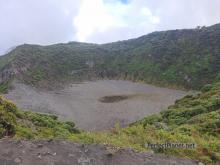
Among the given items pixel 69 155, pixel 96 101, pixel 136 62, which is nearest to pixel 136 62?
pixel 136 62

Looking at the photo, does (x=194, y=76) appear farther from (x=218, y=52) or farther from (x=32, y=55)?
(x=32, y=55)

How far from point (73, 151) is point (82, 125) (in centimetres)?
4141

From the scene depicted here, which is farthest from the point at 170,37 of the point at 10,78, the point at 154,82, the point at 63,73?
the point at 10,78

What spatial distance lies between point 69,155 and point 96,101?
66.2m

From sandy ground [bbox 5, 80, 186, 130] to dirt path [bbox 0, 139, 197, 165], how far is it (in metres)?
36.9

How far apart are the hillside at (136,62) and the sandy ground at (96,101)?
6266 mm

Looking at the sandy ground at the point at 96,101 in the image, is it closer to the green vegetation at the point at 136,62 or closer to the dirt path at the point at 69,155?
the green vegetation at the point at 136,62

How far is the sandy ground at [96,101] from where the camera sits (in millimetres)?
56419

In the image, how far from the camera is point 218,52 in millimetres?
97938

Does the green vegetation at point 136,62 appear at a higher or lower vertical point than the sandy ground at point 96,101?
higher

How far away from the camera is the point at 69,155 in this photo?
972 cm

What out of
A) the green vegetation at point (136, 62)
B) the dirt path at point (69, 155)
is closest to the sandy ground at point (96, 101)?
the green vegetation at point (136, 62)

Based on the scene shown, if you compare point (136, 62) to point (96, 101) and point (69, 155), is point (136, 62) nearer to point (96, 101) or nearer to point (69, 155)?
point (96, 101)

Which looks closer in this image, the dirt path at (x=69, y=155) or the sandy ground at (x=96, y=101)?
the dirt path at (x=69, y=155)
